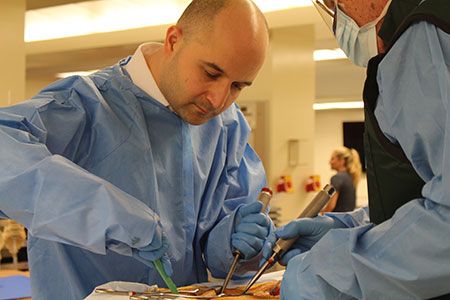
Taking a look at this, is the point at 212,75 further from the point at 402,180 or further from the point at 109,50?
the point at 109,50

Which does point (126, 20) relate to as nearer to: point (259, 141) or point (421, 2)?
point (259, 141)

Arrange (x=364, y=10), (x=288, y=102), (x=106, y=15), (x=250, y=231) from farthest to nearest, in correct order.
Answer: (x=288, y=102), (x=106, y=15), (x=250, y=231), (x=364, y=10)

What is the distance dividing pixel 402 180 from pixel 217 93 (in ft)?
2.19

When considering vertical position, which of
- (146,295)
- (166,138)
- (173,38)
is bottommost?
(146,295)

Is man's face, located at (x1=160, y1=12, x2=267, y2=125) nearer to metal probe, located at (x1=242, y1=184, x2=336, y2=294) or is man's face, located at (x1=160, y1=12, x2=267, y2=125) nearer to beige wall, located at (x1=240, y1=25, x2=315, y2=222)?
metal probe, located at (x1=242, y1=184, x2=336, y2=294)

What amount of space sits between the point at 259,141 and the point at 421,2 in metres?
3.94

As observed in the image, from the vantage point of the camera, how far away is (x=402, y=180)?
0.92 m

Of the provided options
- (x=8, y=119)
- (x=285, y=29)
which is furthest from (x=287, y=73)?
(x=8, y=119)

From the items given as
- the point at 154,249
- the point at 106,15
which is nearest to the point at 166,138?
the point at 154,249

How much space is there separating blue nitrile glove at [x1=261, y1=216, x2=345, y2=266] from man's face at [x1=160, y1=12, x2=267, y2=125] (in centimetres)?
38

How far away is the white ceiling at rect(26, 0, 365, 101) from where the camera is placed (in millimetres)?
4424

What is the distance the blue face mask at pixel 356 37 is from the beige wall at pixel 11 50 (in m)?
2.70

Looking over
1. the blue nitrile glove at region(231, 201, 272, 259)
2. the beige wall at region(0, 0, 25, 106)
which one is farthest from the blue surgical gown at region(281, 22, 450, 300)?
the beige wall at region(0, 0, 25, 106)

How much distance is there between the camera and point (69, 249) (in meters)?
1.39
